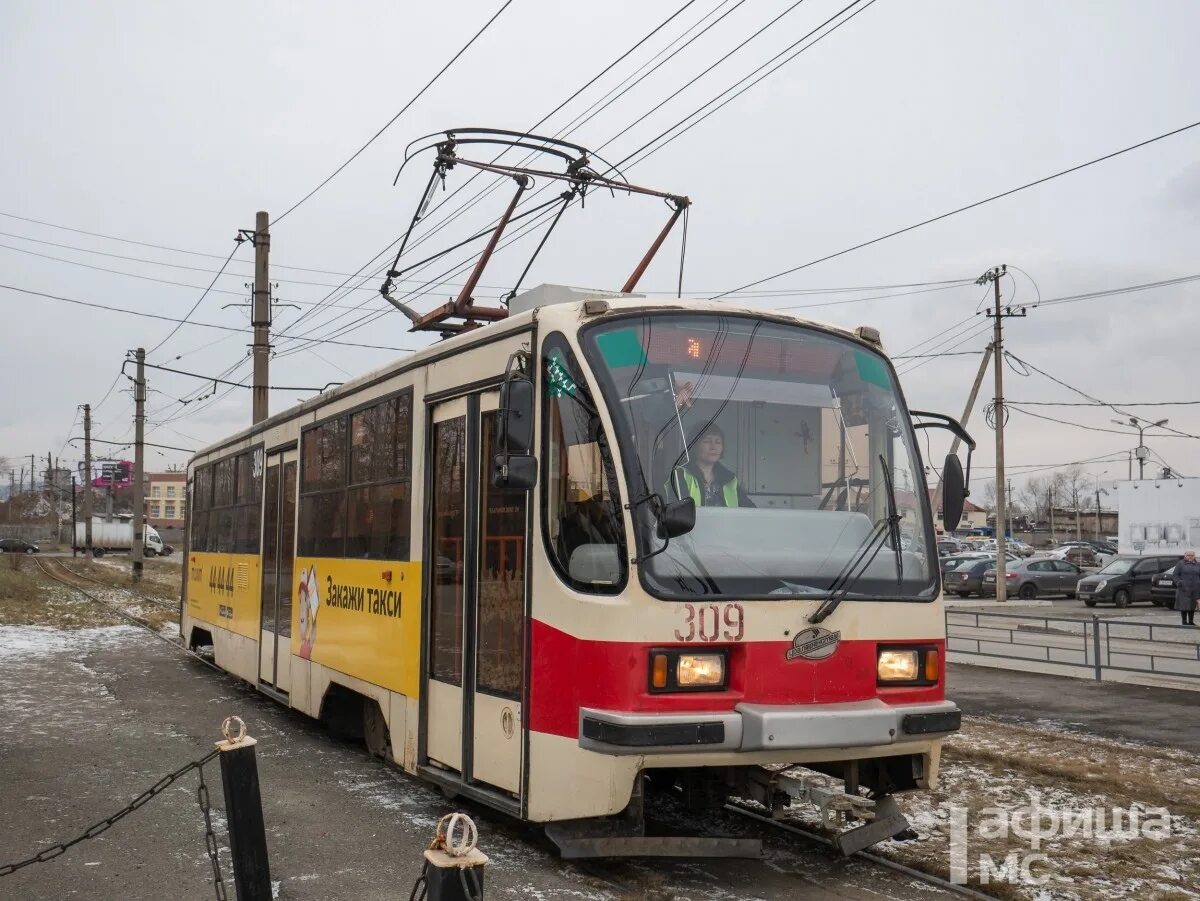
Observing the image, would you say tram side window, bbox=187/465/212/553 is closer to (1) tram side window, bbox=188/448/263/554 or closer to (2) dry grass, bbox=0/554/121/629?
(1) tram side window, bbox=188/448/263/554

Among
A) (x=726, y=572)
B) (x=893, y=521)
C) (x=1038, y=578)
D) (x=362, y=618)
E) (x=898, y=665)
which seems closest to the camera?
(x=726, y=572)

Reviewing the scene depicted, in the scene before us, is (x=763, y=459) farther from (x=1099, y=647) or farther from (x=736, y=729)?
(x=1099, y=647)

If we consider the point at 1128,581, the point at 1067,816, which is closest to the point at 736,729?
the point at 1067,816

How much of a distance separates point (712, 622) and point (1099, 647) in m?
10.5

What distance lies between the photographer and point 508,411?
18.7ft

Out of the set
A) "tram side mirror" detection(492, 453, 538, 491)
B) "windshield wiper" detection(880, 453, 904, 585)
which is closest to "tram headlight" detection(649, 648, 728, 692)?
"tram side mirror" detection(492, 453, 538, 491)

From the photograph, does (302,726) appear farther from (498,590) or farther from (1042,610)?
(1042,610)

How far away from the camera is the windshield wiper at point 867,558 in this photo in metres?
5.74

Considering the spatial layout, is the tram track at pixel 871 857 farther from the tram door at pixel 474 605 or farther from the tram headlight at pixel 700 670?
the tram door at pixel 474 605

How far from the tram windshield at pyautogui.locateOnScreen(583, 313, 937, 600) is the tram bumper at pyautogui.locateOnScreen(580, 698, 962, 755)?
56cm

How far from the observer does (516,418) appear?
570 centimetres

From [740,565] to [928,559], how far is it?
1308 mm

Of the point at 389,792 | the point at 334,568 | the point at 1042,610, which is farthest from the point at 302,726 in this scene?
the point at 1042,610

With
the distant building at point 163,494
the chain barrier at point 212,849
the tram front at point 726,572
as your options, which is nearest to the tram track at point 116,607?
the chain barrier at point 212,849
